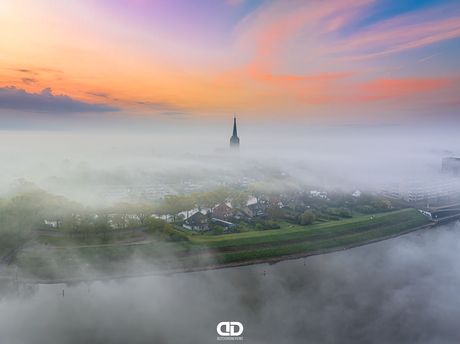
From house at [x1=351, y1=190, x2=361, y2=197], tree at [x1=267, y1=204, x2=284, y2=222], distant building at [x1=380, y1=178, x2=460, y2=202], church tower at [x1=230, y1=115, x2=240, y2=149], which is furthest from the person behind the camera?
church tower at [x1=230, y1=115, x2=240, y2=149]

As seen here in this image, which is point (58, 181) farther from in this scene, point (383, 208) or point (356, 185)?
point (356, 185)

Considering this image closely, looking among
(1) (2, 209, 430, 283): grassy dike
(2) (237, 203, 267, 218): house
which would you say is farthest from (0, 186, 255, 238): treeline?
(2) (237, 203, 267, 218): house

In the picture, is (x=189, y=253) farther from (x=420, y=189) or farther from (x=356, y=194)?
(x=420, y=189)

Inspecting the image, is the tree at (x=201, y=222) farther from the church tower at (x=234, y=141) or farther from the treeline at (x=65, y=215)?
the church tower at (x=234, y=141)

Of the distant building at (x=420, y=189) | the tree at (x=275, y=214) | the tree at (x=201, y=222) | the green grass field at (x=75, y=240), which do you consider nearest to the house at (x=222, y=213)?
the tree at (x=201, y=222)

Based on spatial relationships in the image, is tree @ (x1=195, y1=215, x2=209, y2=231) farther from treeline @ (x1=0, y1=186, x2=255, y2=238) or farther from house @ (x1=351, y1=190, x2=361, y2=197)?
house @ (x1=351, y1=190, x2=361, y2=197)

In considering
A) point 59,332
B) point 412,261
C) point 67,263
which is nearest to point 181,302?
point 59,332

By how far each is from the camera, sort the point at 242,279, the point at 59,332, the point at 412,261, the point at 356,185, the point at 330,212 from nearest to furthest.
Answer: the point at 59,332 → the point at 242,279 → the point at 412,261 → the point at 330,212 → the point at 356,185
